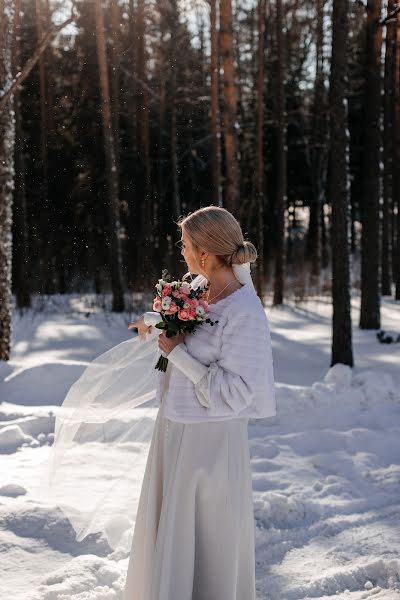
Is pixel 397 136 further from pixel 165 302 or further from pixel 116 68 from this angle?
pixel 165 302

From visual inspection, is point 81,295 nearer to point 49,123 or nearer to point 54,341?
point 49,123

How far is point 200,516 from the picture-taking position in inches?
128

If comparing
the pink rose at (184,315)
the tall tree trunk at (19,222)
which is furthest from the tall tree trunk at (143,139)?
the pink rose at (184,315)

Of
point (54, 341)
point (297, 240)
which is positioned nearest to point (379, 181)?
point (54, 341)

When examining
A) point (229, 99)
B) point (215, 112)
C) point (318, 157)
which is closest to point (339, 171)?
point (229, 99)

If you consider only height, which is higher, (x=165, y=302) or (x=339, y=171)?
(x=339, y=171)

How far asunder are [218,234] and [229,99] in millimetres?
12334

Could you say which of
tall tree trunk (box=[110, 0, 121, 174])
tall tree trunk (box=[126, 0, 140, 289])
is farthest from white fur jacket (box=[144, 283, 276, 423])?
tall tree trunk (box=[126, 0, 140, 289])

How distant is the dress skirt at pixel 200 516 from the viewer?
319cm

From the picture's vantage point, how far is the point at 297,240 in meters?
37.2

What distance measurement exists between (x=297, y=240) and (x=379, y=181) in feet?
74.9

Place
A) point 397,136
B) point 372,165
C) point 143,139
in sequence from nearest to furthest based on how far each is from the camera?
1. point 372,165
2. point 143,139
3. point 397,136

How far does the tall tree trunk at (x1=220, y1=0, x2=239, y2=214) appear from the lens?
14.4 m

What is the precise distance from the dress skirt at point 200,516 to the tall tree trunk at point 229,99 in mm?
11535
